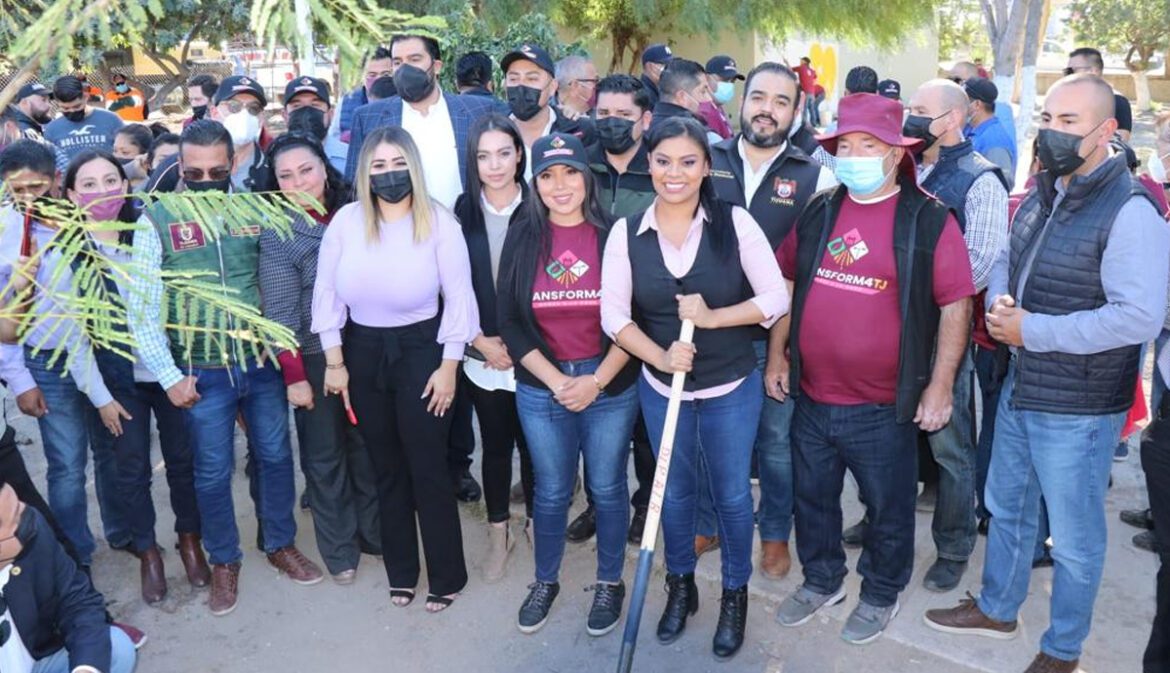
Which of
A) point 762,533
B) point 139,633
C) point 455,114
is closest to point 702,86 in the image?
point 455,114

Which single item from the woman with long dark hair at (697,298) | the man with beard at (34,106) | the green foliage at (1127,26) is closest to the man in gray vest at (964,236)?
the woman with long dark hair at (697,298)

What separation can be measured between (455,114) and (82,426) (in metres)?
2.32

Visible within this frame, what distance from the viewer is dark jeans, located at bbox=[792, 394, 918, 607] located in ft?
12.7

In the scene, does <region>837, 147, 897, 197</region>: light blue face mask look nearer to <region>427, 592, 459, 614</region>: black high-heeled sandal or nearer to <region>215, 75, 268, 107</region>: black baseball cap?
<region>427, 592, 459, 614</region>: black high-heeled sandal

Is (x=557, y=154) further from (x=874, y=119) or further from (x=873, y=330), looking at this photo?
(x=873, y=330)

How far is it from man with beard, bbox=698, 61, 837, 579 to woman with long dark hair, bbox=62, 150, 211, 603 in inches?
102

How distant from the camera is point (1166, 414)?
134 inches

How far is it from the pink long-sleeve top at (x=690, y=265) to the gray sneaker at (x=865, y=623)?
44.4 inches

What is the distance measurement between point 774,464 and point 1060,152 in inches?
69.6

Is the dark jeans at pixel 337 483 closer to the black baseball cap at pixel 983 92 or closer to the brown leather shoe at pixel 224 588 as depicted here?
the brown leather shoe at pixel 224 588

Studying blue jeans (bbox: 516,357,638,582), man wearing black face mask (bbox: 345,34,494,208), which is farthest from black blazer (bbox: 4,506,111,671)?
man wearing black face mask (bbox: 345,34,494,208)

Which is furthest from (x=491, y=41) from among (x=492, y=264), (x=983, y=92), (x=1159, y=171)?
(x=1159, y=171)

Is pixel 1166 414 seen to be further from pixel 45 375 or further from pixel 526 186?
pixel 45 375

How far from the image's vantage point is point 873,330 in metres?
3.71
